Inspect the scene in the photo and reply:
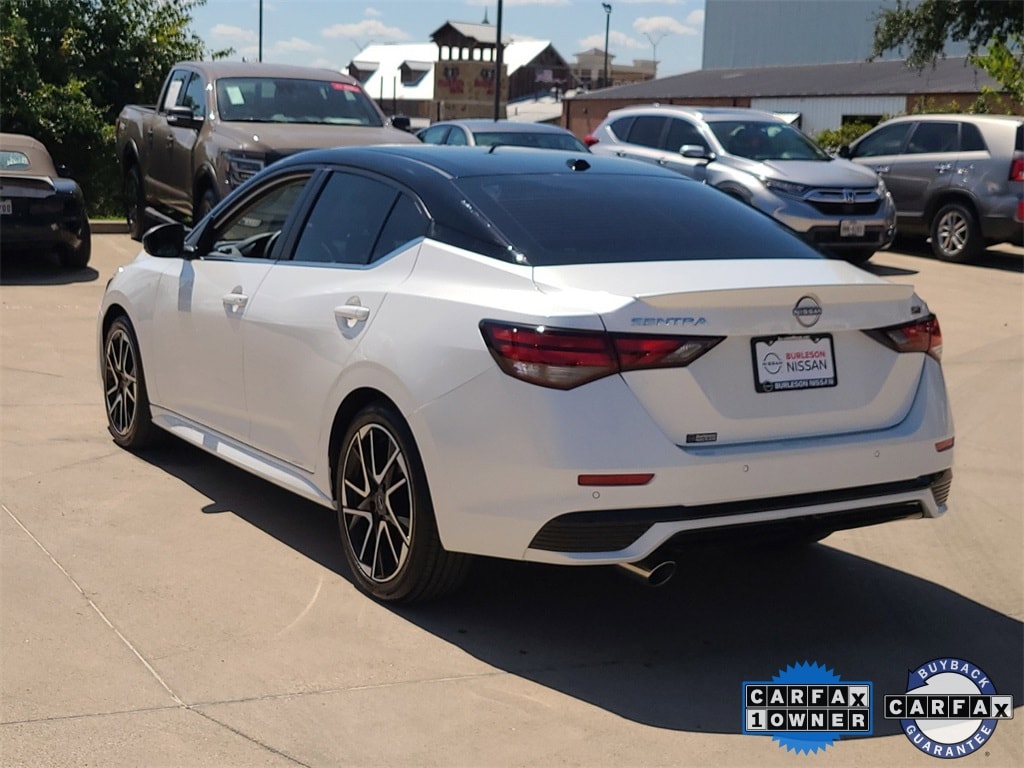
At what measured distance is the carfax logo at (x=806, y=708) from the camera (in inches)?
165

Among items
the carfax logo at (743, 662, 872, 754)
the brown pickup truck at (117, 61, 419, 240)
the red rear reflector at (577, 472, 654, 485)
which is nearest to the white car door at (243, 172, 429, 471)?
the red rear reflector at (577, 472, 654, 485)

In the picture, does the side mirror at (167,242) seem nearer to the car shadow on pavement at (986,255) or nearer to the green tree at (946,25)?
the car shadow on pavement at (986,255)

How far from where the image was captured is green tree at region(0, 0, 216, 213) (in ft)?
65.5

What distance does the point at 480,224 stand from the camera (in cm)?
497

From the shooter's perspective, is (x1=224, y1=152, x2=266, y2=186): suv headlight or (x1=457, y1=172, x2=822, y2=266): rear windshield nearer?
(x1=457, y1=172, x2=822, y2=266): rear windshield

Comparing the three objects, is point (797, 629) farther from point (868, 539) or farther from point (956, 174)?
point (956, 174)

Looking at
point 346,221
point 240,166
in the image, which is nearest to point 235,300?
point 346,221

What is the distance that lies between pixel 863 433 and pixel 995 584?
132 centimetres

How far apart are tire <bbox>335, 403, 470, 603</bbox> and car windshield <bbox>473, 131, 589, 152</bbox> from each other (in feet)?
37.6

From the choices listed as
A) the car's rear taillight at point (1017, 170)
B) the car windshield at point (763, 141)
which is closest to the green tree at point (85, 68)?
the car windshield at point (763, 141)

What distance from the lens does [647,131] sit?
58.0 ft

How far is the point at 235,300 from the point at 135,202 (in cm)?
1094

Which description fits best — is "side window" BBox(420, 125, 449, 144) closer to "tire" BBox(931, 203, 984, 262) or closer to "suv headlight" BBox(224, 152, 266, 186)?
"suv headlight" BBox(224, 152, 266, 186)

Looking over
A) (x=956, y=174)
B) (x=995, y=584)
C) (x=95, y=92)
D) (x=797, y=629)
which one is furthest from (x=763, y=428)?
(x=95, y=92)
